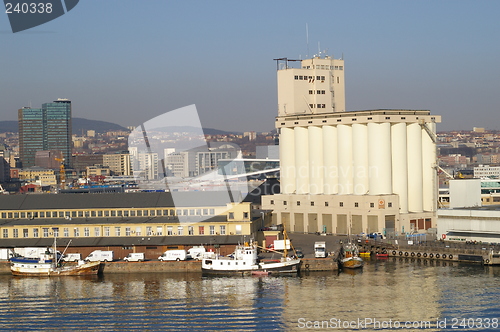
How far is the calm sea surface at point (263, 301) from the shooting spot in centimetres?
2606

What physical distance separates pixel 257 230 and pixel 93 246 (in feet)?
26.4

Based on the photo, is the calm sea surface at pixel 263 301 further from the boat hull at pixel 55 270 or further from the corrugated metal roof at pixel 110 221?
the corrugated metal roof at pixel 110 221

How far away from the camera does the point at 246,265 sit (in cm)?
3569

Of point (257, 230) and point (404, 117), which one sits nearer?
point (257, 230)

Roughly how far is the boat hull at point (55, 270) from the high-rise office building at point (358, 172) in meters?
16.2

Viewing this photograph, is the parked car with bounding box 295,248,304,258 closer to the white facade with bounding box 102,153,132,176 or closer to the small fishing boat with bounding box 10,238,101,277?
the small fishing boat with bounding box 10,238,101,277

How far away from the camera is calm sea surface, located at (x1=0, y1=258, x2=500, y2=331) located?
85.5ft

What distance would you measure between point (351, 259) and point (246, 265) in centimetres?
489

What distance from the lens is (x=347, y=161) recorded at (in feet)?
159

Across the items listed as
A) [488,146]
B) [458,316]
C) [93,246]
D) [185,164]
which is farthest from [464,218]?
[488,146]

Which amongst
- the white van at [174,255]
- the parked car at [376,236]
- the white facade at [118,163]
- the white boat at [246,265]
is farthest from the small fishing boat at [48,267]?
the white facade at [118,163]

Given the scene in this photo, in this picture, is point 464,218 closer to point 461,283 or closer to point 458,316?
point 461,283

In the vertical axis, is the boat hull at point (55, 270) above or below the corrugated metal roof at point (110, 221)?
below

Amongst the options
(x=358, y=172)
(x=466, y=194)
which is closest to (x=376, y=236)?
(x=358, y=172)
